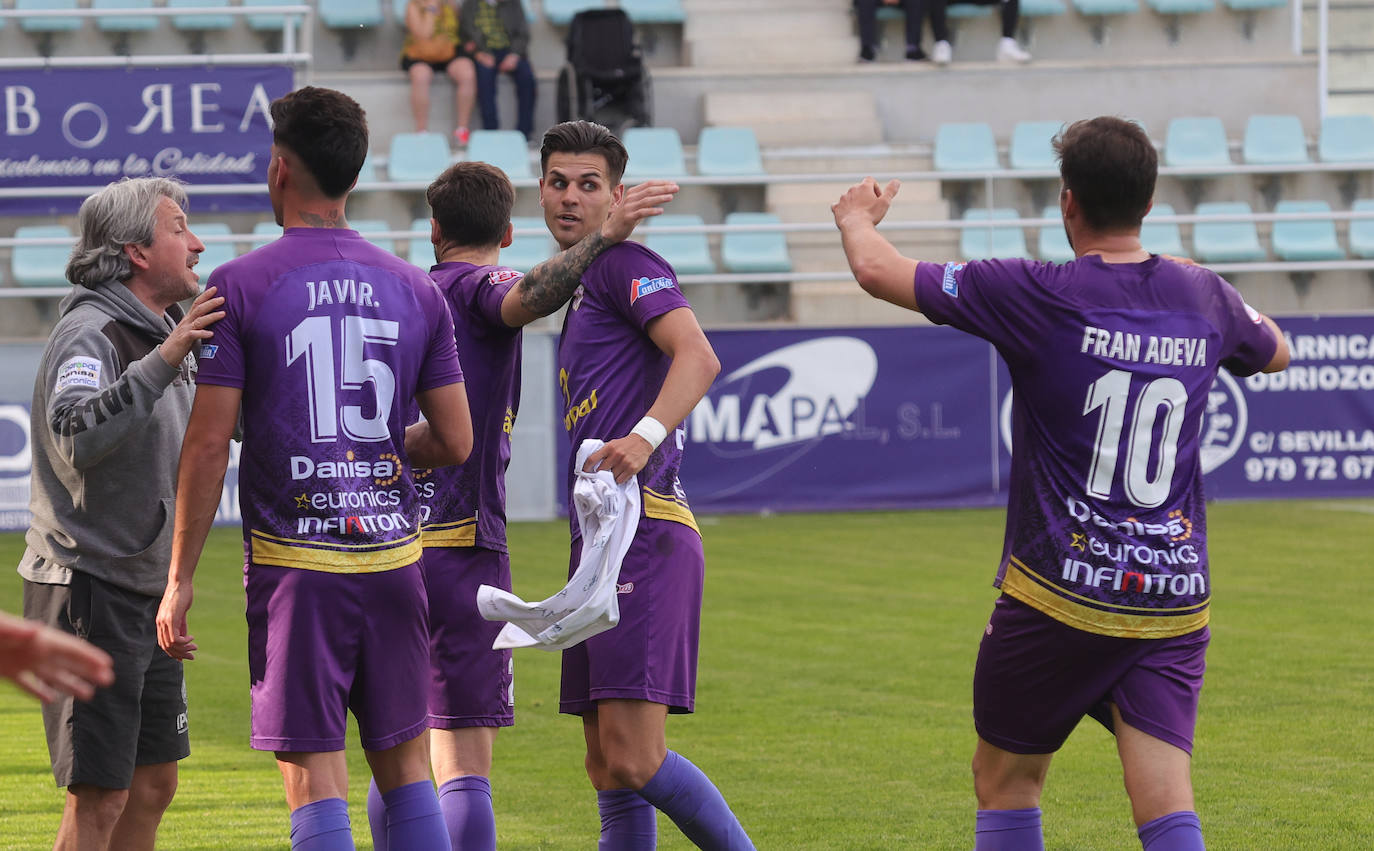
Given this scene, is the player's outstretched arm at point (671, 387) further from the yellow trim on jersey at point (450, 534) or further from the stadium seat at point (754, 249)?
the stadium seat at point (754, 249)

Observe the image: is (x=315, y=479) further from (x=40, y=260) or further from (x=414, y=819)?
(x=40, y=260)

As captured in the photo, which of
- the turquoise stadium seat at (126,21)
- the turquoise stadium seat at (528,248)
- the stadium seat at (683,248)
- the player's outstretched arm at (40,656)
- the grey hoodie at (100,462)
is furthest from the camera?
the turquoise stadium seat at (126,21)

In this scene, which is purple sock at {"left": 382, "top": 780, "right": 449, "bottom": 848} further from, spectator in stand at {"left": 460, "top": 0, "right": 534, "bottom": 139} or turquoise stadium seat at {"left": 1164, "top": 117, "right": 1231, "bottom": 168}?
turquoise stadium seat at {"left": 1164, "top": 117, "right": 1231, "bottom": 168}

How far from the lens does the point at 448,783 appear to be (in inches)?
178

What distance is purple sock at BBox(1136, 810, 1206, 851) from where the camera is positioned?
3.56 m

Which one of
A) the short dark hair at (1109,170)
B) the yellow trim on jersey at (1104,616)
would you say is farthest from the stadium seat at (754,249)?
the yellow trim on jersey at (1104,616)

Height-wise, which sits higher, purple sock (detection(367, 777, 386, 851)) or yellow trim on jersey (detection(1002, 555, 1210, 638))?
yellow trim on jersey (detection(1002, 555, 1210, 638))

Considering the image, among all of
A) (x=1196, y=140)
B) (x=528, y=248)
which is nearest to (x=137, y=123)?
(x=528, y=248)

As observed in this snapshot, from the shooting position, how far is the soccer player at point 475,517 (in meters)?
4.44

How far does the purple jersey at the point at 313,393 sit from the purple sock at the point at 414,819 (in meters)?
0.53

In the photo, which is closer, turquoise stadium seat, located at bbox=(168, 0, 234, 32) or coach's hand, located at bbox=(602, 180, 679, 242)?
coach's hand, located at bbox=(602, 180, 679, 242)

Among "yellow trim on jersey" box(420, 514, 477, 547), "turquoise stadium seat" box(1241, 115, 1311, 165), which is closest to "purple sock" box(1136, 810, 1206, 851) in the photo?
"yellow trim on jersey" box(420, 514, 477, 547)

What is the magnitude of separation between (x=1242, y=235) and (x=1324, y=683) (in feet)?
39.2

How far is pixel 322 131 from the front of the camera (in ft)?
12.1
